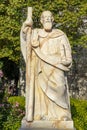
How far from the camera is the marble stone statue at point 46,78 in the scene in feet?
28.7

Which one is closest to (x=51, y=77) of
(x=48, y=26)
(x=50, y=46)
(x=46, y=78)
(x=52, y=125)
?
(x=46, y=78)

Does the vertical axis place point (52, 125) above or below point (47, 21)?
below

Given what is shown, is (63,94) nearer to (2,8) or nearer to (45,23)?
(45,23)

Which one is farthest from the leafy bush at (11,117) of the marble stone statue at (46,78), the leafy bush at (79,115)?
the marble stone statue at (46,78)

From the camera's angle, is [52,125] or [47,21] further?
[47,21]

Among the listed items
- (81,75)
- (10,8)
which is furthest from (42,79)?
(81,75)

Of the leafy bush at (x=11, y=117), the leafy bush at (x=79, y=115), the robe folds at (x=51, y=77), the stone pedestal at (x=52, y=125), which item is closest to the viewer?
the stone pedestal at (x=52, y=125)

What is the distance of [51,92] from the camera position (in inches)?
345

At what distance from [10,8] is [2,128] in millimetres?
7945

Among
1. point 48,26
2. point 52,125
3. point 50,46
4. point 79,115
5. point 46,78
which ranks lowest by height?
point 79,115

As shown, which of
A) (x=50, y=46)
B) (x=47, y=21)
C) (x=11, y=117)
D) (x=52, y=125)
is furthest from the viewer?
(x=11, y=117)

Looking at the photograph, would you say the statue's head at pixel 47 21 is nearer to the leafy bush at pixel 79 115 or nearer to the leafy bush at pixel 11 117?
the leafy bush at pixel 11 117

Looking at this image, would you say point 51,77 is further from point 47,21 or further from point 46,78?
point 47,21

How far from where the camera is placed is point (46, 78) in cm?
883
